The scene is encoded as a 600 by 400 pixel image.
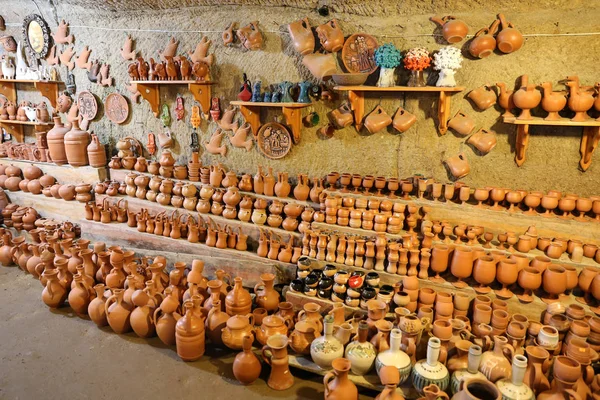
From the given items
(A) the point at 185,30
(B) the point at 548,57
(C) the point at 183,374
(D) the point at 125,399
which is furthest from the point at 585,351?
(A) the point at 185,30

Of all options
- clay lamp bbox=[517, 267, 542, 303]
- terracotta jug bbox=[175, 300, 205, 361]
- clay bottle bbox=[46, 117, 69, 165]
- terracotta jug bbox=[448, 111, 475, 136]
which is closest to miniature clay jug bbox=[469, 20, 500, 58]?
terracotta jug bbox=[448, 111, 475, 136]

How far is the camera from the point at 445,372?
2252 millimetres

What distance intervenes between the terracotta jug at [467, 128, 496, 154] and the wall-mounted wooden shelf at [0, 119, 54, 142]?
5155 millimetres

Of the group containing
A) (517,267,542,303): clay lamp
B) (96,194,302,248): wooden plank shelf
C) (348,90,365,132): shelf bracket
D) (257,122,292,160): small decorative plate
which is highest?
(348,90,365,132): shelf bracket

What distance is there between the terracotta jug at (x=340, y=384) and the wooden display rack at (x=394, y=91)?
2085 millimetres

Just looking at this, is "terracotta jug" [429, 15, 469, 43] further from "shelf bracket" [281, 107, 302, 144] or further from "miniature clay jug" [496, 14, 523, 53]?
"shelf bracket" [281, 107, 302, 144]

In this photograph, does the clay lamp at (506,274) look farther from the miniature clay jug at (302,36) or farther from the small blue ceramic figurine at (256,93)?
the small blue ceramic figurine at (256,93)

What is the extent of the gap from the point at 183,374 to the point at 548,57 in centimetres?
347

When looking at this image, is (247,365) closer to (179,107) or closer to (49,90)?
(179,107)

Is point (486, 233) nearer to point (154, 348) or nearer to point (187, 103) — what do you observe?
point (154, 348)

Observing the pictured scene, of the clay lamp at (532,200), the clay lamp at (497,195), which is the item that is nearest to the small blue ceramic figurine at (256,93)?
the clay lamp at (497,195)

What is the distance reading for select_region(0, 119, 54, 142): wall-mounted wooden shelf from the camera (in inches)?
212

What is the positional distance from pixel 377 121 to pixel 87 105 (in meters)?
3.78

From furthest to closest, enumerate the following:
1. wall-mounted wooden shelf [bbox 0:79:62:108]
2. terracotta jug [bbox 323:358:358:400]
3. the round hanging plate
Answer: wall-mounted wooden shelf [bbox 0:79:62:108]
the round hanging plate
terracotta jug [bbox 323:358:358:400]
